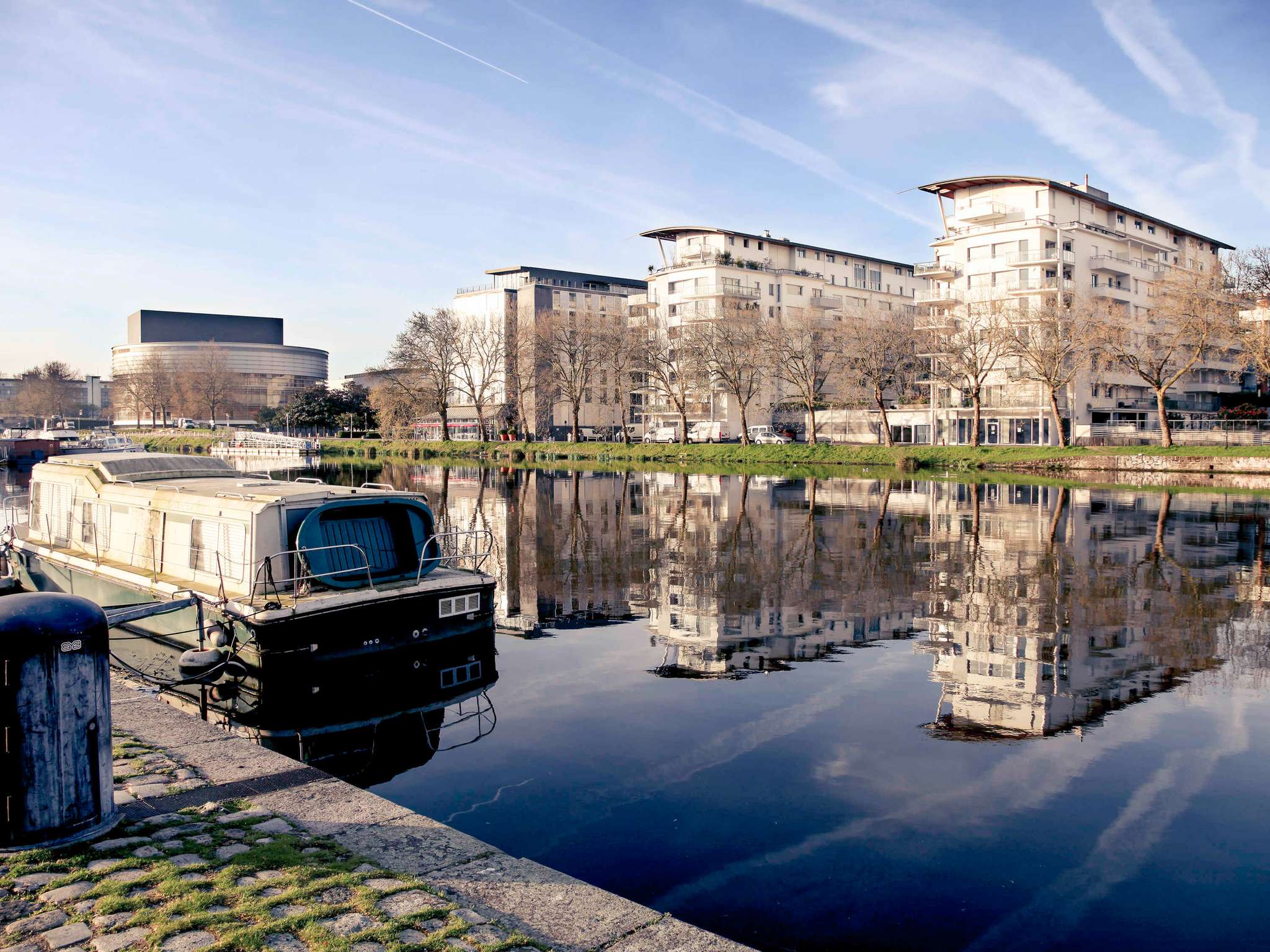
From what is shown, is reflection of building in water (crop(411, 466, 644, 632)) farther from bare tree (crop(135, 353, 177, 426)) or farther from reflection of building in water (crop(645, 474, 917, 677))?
bare tree (crop(135, 353, 177, 426))

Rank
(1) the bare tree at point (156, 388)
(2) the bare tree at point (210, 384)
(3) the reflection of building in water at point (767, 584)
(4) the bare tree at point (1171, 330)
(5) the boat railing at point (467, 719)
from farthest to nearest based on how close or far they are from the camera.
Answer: (2) the bare tree at point (210, 384)
(1) the bare tree at point (156, 388)
(4) the bare tree at point (1171, 330)
(3) the reflection of building in water at point (767, 584)
(5) the boat railing at point (467, 719)

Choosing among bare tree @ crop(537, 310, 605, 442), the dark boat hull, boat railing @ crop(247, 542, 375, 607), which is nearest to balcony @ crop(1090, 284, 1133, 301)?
bare tree @ crop(537, 310, 605, 442)

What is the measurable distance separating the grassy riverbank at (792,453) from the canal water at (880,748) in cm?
4001

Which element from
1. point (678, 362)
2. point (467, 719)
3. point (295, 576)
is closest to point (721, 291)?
point (678, 362)

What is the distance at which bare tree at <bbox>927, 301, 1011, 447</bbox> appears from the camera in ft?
208

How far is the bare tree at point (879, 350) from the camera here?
6844cm

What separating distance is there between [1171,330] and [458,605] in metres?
62.0

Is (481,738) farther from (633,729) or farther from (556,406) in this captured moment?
(556,406)

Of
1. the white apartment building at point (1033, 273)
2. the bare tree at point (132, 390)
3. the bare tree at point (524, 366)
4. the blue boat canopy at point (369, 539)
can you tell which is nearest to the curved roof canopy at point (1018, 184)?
the white apartment building at point (1033, 273)

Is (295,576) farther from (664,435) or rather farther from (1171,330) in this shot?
(664,435)

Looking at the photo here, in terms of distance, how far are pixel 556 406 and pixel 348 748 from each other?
325 ft

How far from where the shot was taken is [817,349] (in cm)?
7394

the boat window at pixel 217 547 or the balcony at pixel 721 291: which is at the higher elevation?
the balcony at pixel 721 291

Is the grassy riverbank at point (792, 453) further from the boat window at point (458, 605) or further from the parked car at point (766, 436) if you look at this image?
the boat window at point (458, 605)
